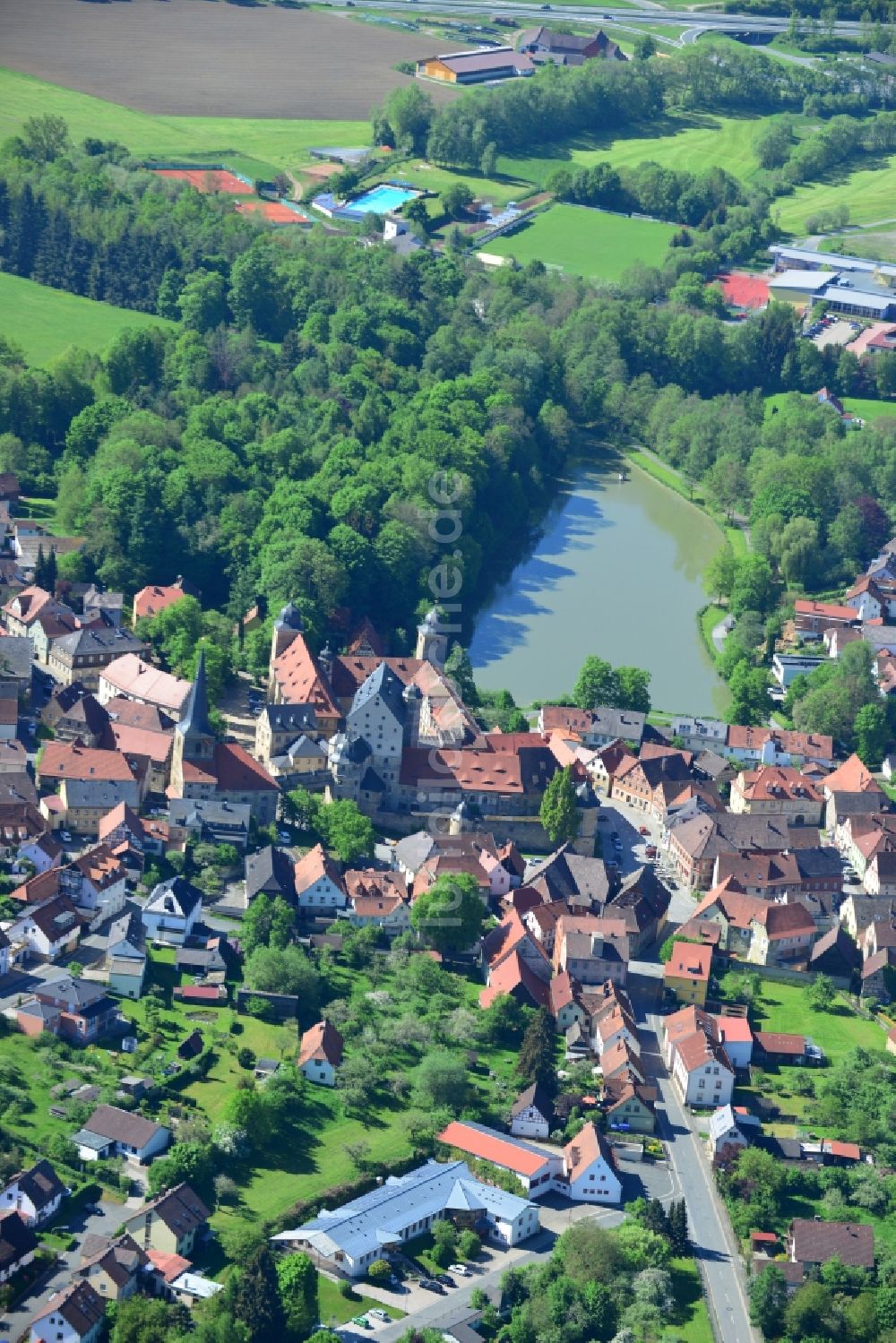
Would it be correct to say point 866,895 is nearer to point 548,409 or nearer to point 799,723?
point 799,723

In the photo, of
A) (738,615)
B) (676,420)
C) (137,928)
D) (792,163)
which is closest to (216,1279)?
(137,928)

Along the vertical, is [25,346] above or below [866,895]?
above

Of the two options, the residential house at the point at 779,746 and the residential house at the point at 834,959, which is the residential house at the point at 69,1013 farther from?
the residential house at the point at 779,746

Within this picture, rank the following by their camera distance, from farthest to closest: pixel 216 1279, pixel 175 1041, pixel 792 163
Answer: pixel 792 163, pixel 175 1041, pixel 216 1279

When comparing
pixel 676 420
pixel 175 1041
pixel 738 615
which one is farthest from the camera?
pixel 676 420

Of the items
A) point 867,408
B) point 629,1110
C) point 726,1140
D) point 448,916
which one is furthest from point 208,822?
point 867,408

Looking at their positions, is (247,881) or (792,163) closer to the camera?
(247,881)
